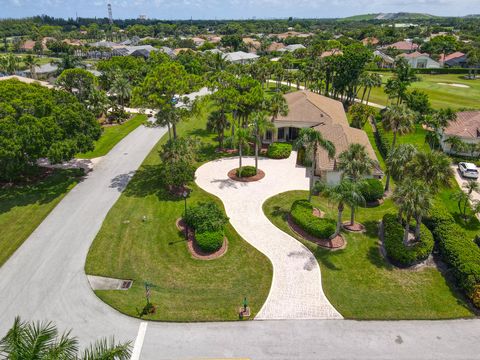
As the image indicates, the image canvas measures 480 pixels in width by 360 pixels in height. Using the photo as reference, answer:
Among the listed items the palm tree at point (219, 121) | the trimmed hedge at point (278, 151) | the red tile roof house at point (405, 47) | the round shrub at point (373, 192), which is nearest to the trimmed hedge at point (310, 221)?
the round shrub at point (373, 192)

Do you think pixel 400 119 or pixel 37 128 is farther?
pixel 400 119

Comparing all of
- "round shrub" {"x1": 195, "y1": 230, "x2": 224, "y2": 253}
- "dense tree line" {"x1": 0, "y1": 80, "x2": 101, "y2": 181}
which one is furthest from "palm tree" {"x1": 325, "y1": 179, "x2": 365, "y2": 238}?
"dense tree line" {"x1": 0, "y1": 80, "x2": 101, "y2": 181}

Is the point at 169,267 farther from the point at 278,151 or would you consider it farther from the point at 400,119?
the point at 400,119

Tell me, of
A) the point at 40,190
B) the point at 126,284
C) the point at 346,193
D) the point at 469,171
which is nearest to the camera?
the point at 126,284

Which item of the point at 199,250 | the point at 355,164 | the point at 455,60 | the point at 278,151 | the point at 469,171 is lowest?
the point at 199,250

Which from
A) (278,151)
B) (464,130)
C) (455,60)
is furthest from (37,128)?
(455,60)

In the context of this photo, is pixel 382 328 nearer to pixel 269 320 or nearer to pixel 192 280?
pixel 269 320

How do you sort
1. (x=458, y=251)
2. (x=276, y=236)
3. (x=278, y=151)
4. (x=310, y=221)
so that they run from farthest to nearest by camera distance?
(x=278, y=151), (x=310, y=221), (x=276, y=236), (x=458, y=251)

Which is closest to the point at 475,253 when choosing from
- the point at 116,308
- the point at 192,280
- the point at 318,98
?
the point at 192,280

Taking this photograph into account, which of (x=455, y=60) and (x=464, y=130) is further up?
(x=455, y=60)
